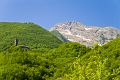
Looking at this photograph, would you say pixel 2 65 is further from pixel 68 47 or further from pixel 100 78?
pixel 100 78

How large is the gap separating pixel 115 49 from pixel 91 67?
1980 inches

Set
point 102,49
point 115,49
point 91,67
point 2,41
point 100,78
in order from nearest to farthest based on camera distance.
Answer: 1. point 100,78
2. point 91,67
3. point 115,49
4. point 102,49
5. point 2,41

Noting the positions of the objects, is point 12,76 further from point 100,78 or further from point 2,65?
point 100,78

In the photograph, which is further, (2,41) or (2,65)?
(2,41)

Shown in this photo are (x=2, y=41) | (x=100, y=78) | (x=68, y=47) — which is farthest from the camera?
(x=2, y=41)

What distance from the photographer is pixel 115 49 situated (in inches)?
3610

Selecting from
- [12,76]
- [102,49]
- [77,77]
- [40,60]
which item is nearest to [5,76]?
[12,76]

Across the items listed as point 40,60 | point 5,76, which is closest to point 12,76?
point 5,76

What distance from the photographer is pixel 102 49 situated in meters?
100

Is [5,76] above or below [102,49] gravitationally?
below

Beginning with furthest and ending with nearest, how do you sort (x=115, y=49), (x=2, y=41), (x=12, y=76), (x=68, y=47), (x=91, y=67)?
(x=2, y=41) → (x=68, y=47) → (x=115, y=49) → (x=12, y=76) → (x=91, y=67)

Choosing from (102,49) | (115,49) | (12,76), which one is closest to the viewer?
(12,76)

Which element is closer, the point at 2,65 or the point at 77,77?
the point at 77,77

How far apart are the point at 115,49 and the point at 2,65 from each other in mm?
26844
